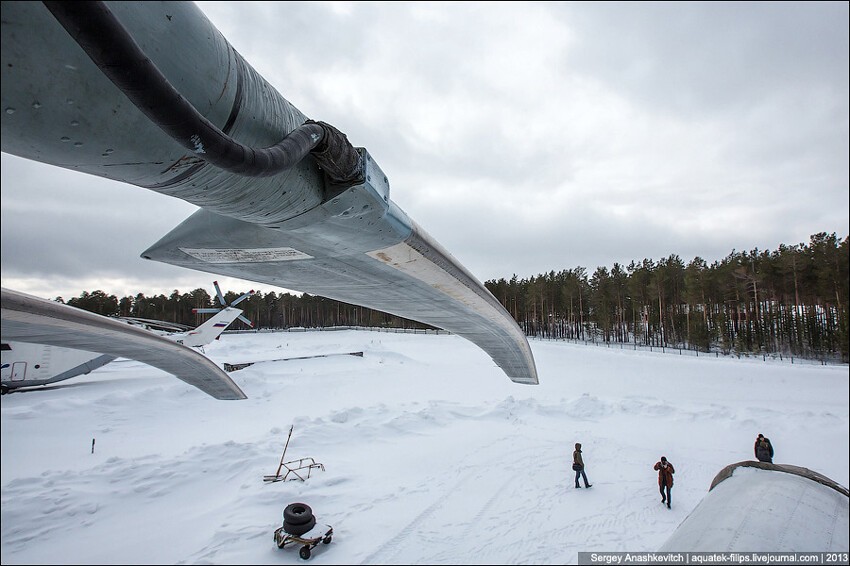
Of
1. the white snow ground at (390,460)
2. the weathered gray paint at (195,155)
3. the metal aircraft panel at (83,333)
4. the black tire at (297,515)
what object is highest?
the weathered gray paint at (195,155)

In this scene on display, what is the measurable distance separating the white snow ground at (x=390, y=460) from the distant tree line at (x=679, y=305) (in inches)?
139

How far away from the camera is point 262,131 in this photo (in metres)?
2.56

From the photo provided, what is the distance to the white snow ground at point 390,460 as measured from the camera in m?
7.14

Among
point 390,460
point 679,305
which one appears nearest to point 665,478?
point 390,460

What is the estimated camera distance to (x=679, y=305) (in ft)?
165

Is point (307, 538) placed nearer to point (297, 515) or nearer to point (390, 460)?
point (297, 515)

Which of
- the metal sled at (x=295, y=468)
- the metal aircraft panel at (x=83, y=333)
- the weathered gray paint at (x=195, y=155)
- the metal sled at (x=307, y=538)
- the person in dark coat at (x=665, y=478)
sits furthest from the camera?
the metal sled at (x=295, y=468)

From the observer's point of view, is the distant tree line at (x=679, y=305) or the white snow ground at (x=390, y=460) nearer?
the white snow ground at (x=390, y=460)

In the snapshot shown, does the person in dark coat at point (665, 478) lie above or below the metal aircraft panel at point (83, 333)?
below

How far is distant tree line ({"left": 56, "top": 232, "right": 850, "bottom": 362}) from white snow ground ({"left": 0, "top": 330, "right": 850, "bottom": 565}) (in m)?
3.53

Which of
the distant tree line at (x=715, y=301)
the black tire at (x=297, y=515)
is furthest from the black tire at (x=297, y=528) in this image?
the distant tree line at (x=715, y=301)

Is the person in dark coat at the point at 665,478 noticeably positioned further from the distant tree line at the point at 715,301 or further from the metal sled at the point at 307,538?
the metal sled at the point at 307,538

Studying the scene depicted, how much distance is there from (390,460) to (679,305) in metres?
51.5

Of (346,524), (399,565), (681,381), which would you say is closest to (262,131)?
(399,565)
